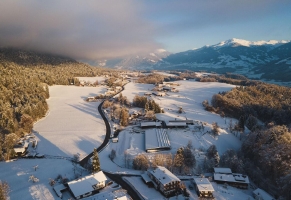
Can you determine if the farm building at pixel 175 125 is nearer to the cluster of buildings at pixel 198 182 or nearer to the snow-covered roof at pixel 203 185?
the cluster of buildings at pixel 198 182

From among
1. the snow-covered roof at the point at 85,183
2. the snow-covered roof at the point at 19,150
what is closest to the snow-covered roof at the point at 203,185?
the snow-covered roof at the point at 85,183

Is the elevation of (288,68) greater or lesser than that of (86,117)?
greater

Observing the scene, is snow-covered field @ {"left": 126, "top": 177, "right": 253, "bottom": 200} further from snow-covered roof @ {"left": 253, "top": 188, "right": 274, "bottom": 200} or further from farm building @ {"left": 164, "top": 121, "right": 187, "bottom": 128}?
farm building @ {"left": 164, "top": 121, "right": 187, "bottom": 128}

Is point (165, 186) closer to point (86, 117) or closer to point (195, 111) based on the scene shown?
point (86, 117)

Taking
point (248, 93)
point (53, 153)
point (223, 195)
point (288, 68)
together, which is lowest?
point (223, 195)

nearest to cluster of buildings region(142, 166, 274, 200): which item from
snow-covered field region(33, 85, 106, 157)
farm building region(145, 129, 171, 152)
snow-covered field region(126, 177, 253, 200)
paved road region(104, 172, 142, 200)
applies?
snow-covered field region(126, 177, 253, 200)

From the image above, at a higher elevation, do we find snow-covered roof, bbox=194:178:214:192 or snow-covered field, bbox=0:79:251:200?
snow-covered field, bbox=0:79:251:200

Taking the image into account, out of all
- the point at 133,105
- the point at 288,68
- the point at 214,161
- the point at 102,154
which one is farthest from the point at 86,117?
the point at 288,68

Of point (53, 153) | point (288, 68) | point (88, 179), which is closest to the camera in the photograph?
point (88, 179)

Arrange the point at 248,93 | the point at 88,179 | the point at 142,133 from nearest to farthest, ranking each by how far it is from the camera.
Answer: the point at 88,179 → the point at 142,133 → the point at 248,93
